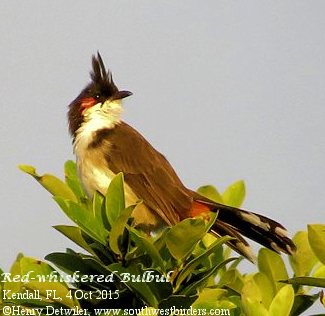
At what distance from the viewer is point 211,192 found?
149 inches

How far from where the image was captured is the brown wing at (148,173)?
413 cm

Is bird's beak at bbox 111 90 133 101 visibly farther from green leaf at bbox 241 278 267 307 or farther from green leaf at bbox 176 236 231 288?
green leaf at bbox 241 278 267 307

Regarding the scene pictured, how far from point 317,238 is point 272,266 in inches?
22.2

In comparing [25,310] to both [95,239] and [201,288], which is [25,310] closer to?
[95,239]

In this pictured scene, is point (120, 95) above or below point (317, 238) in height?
above

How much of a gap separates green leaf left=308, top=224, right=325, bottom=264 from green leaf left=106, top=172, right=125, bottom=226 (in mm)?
799

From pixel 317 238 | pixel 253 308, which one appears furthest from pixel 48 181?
pixel 317 238

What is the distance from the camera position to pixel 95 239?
3.06 m

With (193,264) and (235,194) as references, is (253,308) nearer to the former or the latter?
(193,264)

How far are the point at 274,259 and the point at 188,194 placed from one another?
113cm

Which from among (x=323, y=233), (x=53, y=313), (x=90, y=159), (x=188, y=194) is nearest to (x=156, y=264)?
(x=53, y=313)

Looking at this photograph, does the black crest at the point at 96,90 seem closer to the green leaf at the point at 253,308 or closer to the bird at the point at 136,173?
the bird at the point at 136,173

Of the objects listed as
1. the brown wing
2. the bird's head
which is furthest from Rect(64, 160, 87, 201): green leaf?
the bird's head

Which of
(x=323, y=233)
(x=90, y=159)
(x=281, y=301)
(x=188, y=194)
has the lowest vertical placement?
(x=281, y=301)
